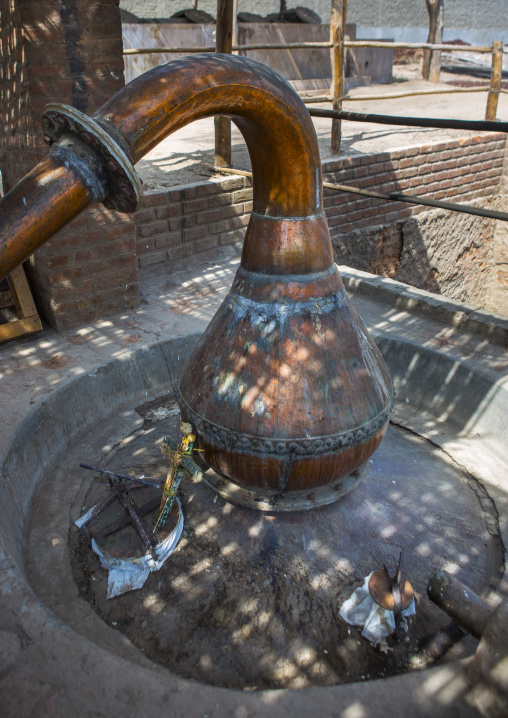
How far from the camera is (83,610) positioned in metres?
2.14

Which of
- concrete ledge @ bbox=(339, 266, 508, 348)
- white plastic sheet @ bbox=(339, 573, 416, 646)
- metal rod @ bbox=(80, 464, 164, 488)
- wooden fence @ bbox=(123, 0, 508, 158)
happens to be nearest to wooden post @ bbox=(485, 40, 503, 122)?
wooden fence @ bbox=(123, 0, 508, 158)

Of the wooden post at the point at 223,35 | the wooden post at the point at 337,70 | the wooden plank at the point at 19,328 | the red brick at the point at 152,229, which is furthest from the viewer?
the wooden post at the point at 337,70

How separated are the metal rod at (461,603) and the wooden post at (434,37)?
47.7ft

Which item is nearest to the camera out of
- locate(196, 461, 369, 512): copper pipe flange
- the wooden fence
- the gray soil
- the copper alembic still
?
the copper alembic still

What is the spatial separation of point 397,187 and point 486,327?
337cm

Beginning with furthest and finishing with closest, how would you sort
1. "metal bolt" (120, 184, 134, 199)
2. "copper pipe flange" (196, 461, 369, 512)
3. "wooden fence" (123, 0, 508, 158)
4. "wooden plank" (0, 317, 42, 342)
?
"wooden fence" (123, 0, 508, 158), "wooden plank" (0, 317, 42, 342), "copper pipe flange" (196, 461, 369, 512), "metal bolt" (120, 184, 134, 199)

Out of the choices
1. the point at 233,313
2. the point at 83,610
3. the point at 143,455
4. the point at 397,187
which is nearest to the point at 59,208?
the point at 233,313

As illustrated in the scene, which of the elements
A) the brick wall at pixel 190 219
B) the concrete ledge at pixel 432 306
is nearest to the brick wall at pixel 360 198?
the brick wall at pixel 190 219

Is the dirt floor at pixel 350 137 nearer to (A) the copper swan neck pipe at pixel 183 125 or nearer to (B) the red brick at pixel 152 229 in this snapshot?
(B) the red brick at pixel 152 229

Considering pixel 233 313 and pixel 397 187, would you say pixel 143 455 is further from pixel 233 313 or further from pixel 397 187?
pixel 397 187

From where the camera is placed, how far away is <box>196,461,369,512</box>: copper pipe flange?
2.39 metres

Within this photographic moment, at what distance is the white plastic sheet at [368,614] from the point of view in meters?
2.04

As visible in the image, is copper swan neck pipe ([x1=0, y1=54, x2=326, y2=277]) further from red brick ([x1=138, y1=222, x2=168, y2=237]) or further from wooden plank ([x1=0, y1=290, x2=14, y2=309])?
red brick ([x1=138, y1=222, x2=168, y2=237])

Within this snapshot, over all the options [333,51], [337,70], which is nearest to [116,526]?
[337,70]
